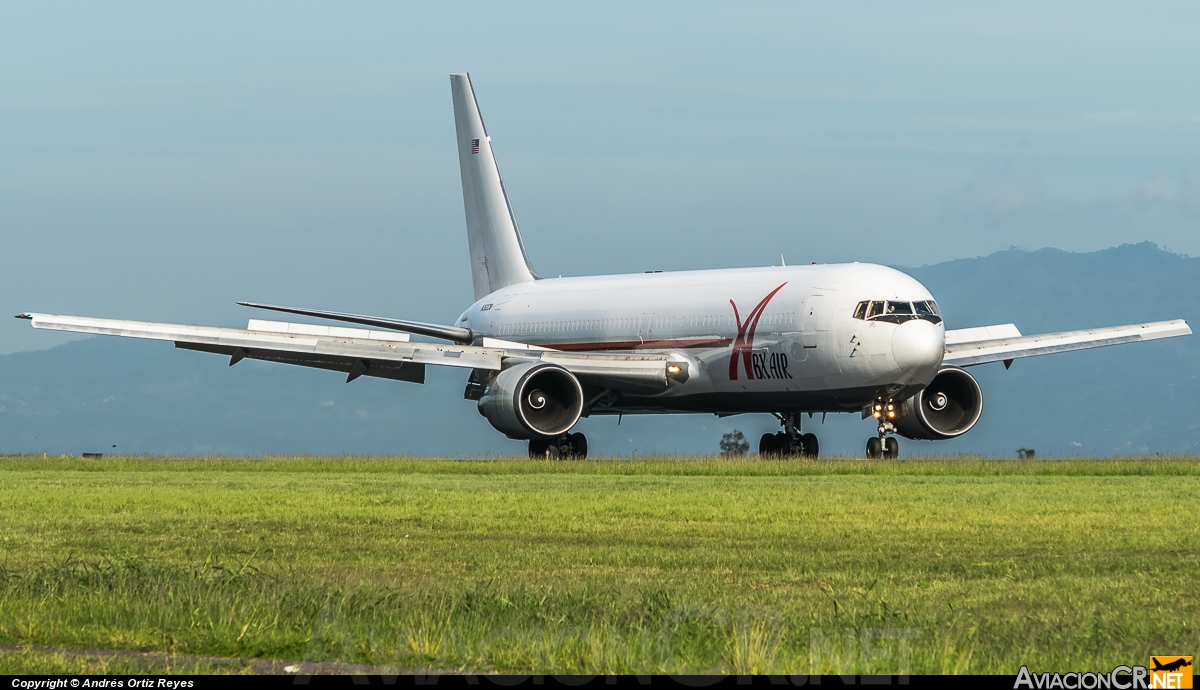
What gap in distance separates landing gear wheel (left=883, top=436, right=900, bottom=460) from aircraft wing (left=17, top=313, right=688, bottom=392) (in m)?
5.47

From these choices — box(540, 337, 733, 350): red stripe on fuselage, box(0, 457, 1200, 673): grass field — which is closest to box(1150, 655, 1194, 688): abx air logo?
box(0, 457, 1200, 673): grass field

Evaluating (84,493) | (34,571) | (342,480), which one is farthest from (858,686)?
(342,480)

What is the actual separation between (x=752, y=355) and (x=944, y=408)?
4.47m

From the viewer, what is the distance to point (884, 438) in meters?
36.5

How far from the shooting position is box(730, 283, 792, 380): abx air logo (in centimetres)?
3722

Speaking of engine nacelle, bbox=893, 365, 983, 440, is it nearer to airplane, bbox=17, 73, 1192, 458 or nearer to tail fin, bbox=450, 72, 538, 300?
airplane, bbox=17, 73, 1192, 458

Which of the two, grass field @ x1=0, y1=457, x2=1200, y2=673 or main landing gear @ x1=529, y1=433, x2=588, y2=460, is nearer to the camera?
grass field @ x1=0, y1=457, x2=1200, y2=673

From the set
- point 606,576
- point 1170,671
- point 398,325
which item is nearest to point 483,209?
point 398,325

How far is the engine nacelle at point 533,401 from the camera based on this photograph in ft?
121

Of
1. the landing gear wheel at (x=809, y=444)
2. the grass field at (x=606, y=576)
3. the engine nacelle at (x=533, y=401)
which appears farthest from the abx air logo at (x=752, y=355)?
the grass field at (x=606, y=576)

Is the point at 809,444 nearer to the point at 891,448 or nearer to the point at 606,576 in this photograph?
the point at 891,448

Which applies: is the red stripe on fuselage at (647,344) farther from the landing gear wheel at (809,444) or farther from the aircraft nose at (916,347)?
the aircraft nose at (916,347)

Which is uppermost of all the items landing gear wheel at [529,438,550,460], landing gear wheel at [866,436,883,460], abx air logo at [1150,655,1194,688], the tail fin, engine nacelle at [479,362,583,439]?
the tail fin

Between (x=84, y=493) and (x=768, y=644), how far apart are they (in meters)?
16.9
